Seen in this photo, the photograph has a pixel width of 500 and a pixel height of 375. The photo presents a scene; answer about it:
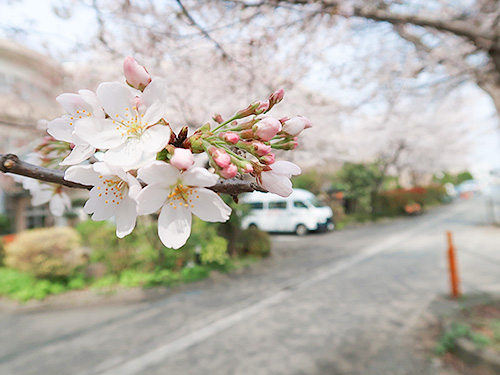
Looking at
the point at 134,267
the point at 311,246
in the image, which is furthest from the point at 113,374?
the point at 311,246

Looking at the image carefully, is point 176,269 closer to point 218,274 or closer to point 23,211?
point 218,274

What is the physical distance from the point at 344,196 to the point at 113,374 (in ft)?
60.3

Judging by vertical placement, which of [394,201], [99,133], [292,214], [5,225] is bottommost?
[292,214]

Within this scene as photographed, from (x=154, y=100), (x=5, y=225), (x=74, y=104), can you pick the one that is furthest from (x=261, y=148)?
(x=5, y=225)

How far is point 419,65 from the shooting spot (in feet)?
21.2

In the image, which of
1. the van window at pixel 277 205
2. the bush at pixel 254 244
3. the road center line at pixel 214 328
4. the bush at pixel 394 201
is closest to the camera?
the road center line at pixel 214 328

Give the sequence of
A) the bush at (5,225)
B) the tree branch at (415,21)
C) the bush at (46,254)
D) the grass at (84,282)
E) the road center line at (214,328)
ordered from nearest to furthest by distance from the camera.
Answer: the tree branch at (415,21), the road center line at (214,328), the grass at (84,282), the bush at (46,254), the bush at (5,225)

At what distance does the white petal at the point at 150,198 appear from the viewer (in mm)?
645

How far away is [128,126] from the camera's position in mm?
711

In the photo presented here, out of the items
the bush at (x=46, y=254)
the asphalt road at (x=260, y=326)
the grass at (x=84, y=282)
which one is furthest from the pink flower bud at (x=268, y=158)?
the bush at (x=46, y=254)

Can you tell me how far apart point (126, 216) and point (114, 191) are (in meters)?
0.07

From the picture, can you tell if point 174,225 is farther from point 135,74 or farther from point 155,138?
point 135,74

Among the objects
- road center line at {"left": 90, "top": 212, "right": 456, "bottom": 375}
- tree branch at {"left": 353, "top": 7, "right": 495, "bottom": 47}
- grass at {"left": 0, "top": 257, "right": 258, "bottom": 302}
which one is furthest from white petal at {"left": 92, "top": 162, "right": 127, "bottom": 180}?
grass at {"left": 0, "top": 257, "right": 258, "bottom": 302}

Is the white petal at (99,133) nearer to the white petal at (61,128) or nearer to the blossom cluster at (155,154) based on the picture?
the blossom cluster at (155,154)
